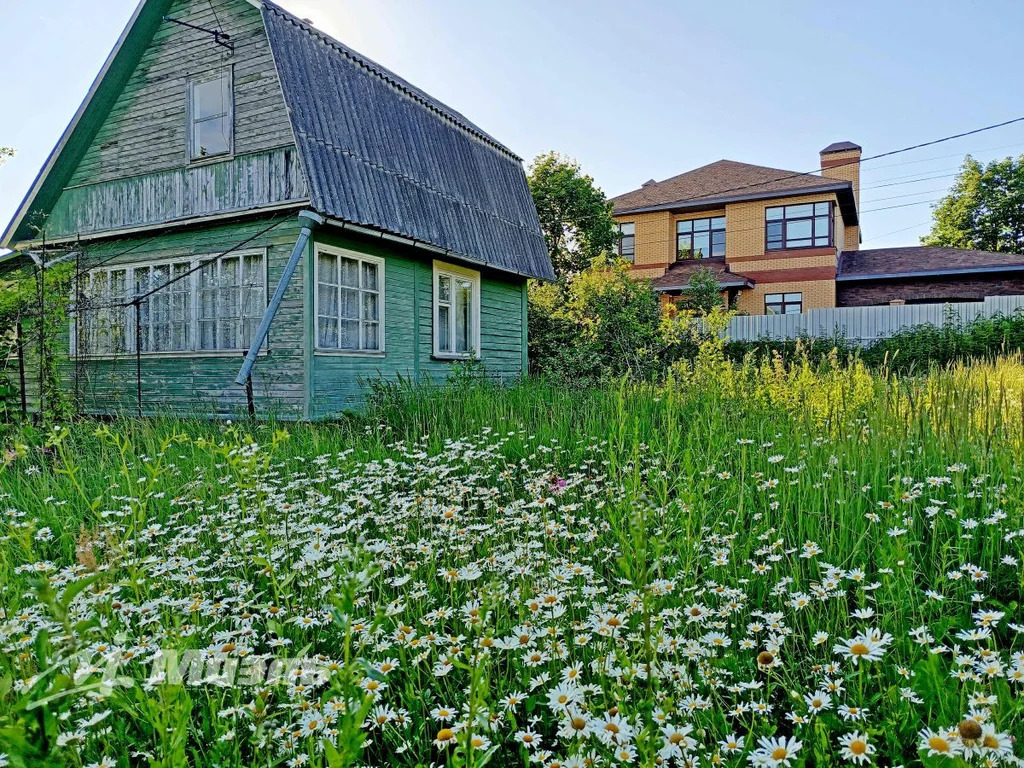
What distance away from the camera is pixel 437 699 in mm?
1949

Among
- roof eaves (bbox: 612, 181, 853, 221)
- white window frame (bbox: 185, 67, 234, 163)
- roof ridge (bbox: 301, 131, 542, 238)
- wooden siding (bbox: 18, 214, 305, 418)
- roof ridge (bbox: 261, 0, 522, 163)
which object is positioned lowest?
wooden siding (bbox: 18, 214, 305, 418)

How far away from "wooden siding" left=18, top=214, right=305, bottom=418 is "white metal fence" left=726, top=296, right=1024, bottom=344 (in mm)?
16304

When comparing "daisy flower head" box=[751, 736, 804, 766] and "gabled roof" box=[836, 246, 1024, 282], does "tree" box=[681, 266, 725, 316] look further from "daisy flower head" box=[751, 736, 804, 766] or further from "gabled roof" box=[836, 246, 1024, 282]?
"daisy flower head" box=[751, 736, 804, 766]

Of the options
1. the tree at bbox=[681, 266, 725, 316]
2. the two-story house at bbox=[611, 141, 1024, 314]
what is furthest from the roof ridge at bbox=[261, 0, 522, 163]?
the two-story house at bbox=[611, 141, 1024, 314]

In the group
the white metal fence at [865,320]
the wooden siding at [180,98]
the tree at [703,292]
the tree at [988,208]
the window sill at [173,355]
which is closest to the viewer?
the wooden siding at [180,98]

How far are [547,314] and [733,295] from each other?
41.8ft

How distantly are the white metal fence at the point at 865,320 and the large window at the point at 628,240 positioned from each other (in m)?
7.82

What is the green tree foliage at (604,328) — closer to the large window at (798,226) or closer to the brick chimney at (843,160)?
the large window at (798,226)

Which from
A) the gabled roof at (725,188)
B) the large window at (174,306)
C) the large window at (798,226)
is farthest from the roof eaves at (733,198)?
the large window at (174,306)

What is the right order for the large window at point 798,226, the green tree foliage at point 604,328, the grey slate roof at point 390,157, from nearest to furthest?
1. the grey slate roof at point 390,157
2. the green tree foliage at point 604,328
3. the large window at point 798,226

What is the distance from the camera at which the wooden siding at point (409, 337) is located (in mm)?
9484

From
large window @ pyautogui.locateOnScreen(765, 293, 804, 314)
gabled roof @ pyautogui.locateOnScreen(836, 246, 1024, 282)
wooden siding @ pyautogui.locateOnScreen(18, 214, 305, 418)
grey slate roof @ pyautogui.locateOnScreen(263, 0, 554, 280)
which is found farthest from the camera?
large window @ pyautogui.locateOnScreen(765, 293, 804, 314)

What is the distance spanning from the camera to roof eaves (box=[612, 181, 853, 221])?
24.5m

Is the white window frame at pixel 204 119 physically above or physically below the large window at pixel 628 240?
below
